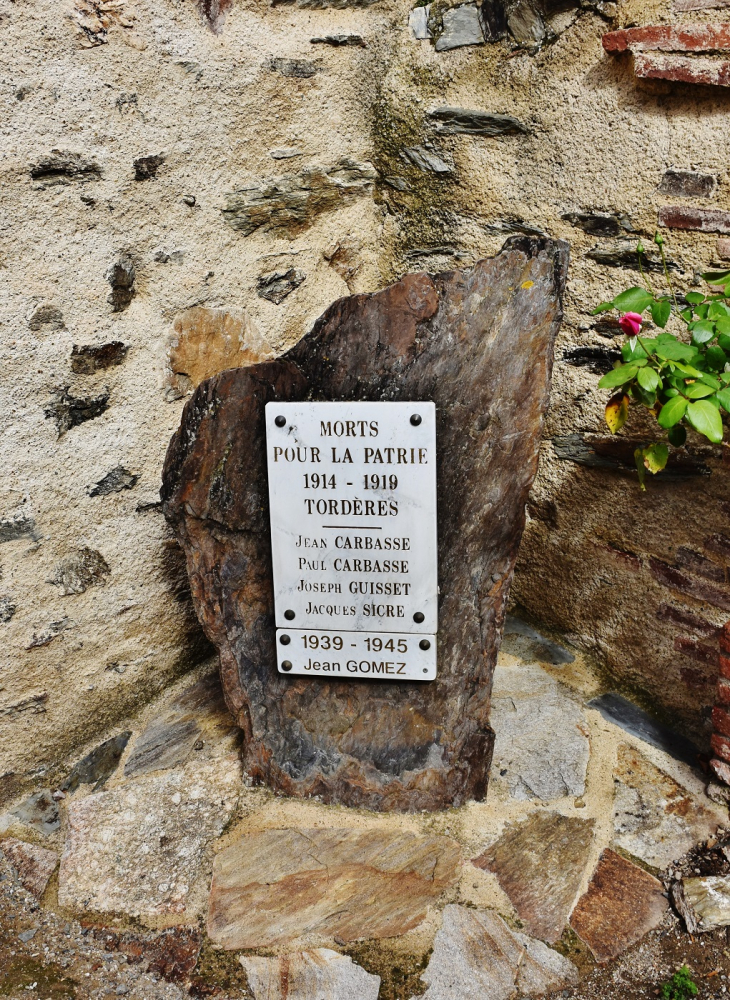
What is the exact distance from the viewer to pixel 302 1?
2.37m

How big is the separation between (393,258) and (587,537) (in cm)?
107

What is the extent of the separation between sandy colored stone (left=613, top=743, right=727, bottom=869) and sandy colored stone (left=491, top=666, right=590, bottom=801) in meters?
0.11

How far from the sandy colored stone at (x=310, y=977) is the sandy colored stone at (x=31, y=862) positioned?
532mm

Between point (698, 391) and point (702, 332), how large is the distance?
0.51 feet

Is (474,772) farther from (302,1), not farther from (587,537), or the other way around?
(302,1)

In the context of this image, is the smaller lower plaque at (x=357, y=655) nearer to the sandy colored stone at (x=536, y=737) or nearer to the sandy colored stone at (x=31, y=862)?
the sandy colored stone at (x=536, y=737)

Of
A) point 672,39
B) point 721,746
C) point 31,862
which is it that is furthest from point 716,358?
point 31,862

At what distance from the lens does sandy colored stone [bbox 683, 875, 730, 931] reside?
1.86 meters

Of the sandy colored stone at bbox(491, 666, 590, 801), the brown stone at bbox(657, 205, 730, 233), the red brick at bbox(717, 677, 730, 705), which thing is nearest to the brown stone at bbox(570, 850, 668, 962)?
the sandy colored stone at bbox(491, 666, 590, 801)

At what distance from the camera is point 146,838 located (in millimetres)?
2031

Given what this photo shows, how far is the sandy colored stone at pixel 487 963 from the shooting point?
1.69 m

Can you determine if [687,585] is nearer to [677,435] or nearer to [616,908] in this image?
[677,435]

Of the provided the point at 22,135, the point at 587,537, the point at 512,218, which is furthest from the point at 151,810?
the point at 512,218

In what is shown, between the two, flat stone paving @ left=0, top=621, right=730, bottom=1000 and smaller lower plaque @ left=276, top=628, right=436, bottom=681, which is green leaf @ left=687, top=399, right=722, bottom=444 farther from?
flat stone paving @ left=0, top=621, right=730, bottom=1000
